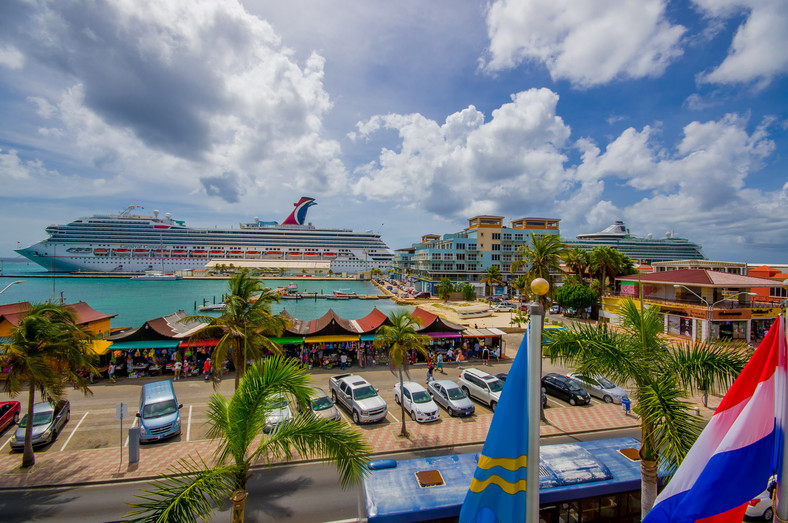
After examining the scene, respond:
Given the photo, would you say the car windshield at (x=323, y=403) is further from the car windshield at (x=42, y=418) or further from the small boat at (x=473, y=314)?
the small boat at (x=473, y=314)

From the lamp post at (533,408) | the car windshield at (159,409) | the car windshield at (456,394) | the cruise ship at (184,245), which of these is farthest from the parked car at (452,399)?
the cruise ship at (184,245)

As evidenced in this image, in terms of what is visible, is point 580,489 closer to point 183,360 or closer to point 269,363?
point 269,363

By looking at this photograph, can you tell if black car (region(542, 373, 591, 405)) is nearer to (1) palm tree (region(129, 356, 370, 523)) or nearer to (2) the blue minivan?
(1) palm tree (region(129, 356, 370, 523))

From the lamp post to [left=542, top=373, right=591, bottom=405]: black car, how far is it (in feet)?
39.1

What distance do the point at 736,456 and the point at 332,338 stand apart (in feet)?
53.4

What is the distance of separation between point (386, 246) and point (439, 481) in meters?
105

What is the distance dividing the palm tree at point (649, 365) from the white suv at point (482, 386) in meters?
7.63

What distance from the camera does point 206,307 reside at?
46906mm

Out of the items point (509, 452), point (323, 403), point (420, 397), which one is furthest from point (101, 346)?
point (509, 452)

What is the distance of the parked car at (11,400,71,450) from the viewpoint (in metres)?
9.52

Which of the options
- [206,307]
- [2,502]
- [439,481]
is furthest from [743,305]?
[206,307]

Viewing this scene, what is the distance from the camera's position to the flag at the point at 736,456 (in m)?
3.45

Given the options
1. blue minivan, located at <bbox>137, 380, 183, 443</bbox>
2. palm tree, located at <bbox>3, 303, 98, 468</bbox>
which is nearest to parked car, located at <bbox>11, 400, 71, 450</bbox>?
palm tree, located at <bbox>3, 303, 98, 468</bbox>

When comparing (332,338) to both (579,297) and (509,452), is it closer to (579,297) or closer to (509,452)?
(509,452)
